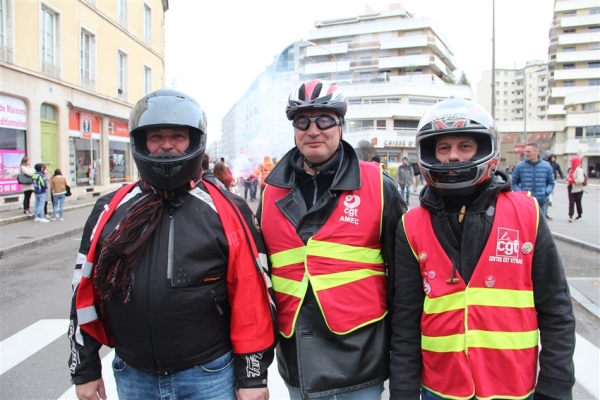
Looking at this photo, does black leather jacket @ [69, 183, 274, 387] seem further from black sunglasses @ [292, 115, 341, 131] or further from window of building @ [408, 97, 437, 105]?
window of building @ [408, 97, 437, 105]

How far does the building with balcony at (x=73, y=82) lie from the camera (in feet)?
49.2

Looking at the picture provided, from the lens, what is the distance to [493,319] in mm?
1786

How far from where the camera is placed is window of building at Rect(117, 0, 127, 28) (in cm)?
2309

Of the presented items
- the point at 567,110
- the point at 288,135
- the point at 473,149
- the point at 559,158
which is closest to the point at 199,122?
the point at 473,149

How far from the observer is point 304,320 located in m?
2.04

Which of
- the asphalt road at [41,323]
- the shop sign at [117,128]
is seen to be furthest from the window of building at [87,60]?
the asphalt road at [41,323]

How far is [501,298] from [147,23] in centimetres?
2991

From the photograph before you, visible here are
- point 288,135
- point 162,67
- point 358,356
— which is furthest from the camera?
point 288,135

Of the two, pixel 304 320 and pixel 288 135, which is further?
pixel 288 135

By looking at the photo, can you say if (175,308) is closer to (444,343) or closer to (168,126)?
(168,126)

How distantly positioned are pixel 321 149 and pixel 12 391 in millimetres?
3251

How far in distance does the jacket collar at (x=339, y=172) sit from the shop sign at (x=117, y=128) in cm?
2168

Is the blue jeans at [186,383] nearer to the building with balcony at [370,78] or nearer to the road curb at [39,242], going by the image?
the road curb at [39,242]

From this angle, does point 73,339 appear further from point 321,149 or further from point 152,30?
point 152,30
